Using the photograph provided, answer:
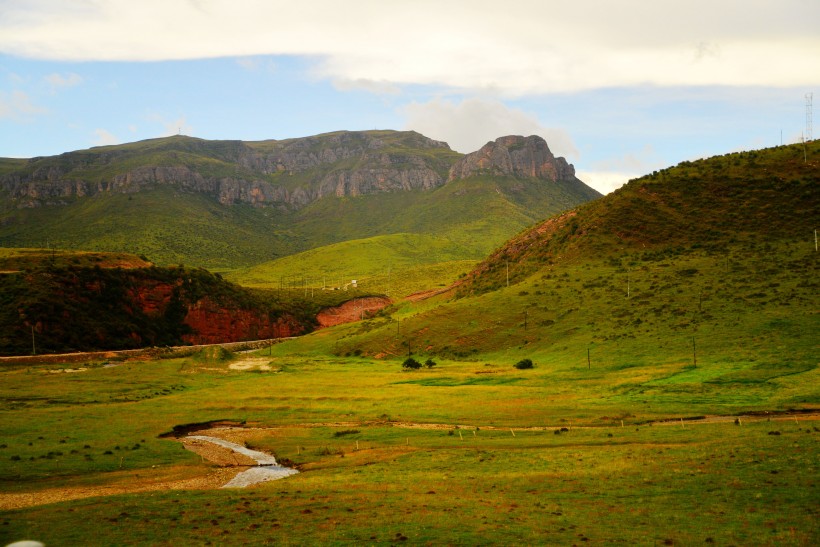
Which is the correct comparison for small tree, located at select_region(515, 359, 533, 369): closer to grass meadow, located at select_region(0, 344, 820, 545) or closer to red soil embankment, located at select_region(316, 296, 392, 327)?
grass meadow, located at select_region(0, 344, 820, 545)

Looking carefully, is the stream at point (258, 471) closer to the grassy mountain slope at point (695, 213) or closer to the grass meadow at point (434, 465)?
the grass meadow at point (434, 465)

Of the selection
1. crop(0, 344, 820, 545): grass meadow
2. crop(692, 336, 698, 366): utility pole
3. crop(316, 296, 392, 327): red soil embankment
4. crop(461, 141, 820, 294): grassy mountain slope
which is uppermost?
crop(461, 141, 820, 294): grassy mountain slope

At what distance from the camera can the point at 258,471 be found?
42.8m

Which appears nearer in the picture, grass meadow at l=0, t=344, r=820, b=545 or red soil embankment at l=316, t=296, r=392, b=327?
grass meadow at l=0, t=344, r=820, b=545

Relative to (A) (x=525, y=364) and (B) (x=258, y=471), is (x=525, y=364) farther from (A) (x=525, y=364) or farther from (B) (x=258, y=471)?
(B) (x=258, y=471)

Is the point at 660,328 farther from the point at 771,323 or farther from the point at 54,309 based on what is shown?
the point at 54,309

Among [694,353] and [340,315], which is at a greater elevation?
[340,315]

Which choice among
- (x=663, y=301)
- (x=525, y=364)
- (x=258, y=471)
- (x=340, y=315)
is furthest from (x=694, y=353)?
(x=340, y=315)

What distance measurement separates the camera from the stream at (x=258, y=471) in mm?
39531

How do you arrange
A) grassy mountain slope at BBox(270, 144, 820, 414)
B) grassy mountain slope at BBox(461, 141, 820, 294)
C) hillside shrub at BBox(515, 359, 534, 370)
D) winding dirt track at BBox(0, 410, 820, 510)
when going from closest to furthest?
winding dirt track at BBox(0, 410, 820, 510)
grassy mountain slope at BBox(270, 144, 820, 414)
hillside shrub at BBox(515, 359, 534, 370)
grassy mountain slope at BBox(461, 141, 820, 294)

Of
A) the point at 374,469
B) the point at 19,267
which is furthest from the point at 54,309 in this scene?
the point at 374,469

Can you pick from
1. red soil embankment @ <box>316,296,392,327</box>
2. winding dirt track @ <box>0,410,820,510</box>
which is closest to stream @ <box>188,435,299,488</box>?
winding dirt track @ <box>0,410,820,510</box>

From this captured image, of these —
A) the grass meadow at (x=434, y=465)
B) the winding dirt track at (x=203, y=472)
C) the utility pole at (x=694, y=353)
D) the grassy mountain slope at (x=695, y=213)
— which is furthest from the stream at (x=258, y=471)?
the grassy mountain slope at (x=695, y=213)

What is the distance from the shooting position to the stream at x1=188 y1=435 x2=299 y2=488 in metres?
39.5
